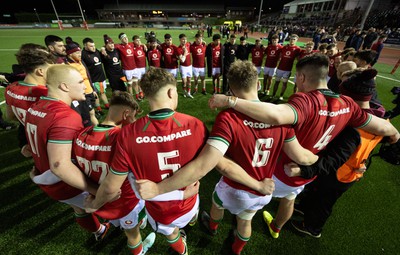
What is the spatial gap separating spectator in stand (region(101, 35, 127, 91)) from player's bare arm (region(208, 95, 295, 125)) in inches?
266

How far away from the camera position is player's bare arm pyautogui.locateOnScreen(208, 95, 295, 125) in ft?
5.25

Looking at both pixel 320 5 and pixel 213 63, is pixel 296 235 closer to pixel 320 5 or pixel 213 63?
pixel 213 63

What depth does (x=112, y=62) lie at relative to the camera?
715 cm

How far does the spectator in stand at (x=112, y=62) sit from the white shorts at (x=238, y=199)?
6634 mm

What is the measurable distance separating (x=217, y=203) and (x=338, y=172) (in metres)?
1.57

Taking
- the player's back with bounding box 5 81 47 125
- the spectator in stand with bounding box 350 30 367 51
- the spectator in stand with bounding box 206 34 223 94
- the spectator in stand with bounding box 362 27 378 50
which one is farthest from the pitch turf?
the spectator in stand with bounding box 362 27 378 50

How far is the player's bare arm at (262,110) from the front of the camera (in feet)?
5.25

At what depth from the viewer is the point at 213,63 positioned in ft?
28.1

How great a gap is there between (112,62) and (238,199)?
7.13 m

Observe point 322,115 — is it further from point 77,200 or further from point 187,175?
point 77,200

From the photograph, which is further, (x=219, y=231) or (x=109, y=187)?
(x=219, y=231)

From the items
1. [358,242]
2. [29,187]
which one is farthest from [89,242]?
[358,242]

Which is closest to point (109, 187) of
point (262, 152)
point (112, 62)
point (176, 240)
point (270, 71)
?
point (176, 240)

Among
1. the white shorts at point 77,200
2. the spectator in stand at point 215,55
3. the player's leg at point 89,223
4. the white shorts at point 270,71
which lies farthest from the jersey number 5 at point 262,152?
the white shorts at point 270,71
